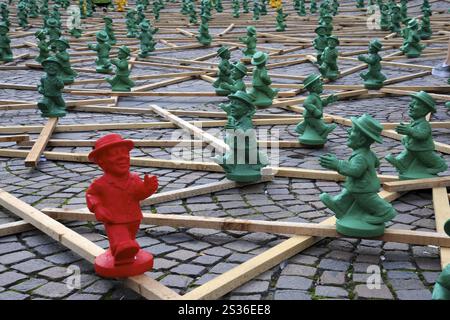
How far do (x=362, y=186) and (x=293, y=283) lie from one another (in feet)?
2.86

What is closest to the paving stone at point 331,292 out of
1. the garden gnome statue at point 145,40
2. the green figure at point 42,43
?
the green figure at point 42,43

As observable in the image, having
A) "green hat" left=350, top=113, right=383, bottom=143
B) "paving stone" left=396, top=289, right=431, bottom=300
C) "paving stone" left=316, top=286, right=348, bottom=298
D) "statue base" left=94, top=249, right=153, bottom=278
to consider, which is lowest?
"paving stone" left=316, top=286, right=348, bottom=298

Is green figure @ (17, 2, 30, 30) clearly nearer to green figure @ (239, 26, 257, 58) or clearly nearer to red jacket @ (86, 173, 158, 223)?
green figure @ (239, 26, 257, 58)

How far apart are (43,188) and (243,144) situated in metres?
1.97

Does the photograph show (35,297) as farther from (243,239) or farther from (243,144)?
(243,144)

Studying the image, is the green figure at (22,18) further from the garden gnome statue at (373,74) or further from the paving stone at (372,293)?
the paving stone at (372,293)

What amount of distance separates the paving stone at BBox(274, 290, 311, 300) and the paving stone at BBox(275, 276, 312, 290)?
0.05 m

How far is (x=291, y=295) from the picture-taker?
3893mm

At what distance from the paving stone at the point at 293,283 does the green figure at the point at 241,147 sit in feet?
6.16

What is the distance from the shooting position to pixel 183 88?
1129 centimetres

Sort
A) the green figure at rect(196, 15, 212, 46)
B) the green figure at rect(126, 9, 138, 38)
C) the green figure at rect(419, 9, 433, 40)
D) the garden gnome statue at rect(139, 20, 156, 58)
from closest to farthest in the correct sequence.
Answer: the garden gnome statue at rect(139, 20, 156, 58) < the green figure at rect(419, 9, 433, 40) < the green figure at rect(196, 15, 212, 46) < the green figure at rect(126, 9, 138, 38)

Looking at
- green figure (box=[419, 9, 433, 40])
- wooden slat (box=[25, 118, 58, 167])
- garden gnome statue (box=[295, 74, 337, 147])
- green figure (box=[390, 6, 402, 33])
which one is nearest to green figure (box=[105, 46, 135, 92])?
wooden slat (box=[25, 118, 58, 167])

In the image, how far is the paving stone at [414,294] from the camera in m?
3.79

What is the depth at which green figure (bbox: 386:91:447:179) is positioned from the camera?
543 cm
